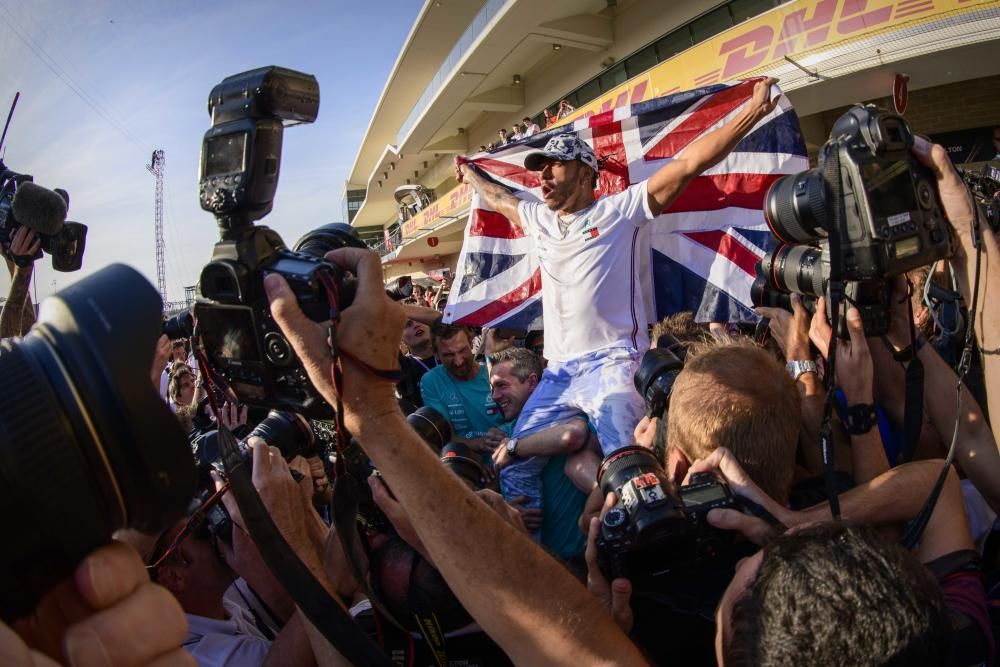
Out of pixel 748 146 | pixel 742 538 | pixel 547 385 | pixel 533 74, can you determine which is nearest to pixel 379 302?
pixel 742 538

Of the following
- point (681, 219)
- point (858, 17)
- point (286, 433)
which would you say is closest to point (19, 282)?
point (286, 433)

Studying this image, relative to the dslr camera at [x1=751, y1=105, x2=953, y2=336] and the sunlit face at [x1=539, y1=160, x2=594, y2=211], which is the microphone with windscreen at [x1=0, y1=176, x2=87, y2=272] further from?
the dslr camera at [x1=751, y1=105, x2=953, y2=336]

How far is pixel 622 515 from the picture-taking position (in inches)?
47.6

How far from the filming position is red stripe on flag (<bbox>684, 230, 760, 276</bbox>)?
3.36 meters

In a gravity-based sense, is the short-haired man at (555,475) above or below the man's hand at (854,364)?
below

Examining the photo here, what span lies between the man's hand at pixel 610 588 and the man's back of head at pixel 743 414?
0.33m

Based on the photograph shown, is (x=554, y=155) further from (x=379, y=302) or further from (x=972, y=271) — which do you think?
(x=379, y=302)

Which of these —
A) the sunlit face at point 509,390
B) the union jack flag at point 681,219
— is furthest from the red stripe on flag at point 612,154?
the sunlit face at point 509,390

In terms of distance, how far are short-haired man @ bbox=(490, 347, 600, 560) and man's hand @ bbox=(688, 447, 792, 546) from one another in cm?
80

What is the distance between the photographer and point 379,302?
104 cm

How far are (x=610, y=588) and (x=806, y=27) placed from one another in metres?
7.94

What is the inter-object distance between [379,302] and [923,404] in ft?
5.10

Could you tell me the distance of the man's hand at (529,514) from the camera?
7.29 feet

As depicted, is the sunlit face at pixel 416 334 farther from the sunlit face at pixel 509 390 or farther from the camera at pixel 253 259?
the camera at pixel 253 259
